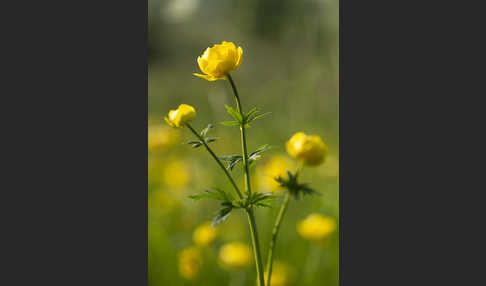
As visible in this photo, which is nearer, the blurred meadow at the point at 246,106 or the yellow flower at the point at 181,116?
the yellow flower at the point at 181,116

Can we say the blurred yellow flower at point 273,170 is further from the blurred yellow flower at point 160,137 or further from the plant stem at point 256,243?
the plant stem at point 256,243

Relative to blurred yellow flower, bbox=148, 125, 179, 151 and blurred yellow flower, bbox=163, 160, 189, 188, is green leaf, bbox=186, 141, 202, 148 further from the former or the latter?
blurred yellow flower, bbox=163, 160, 189, 188

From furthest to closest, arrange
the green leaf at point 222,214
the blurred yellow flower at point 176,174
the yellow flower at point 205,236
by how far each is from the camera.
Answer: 1. the blurred yellow flower at point 176,174
2. the yellow flower at point 205,236
3. the green leaf at point 222,214

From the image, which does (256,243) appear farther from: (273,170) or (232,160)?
(273,170)

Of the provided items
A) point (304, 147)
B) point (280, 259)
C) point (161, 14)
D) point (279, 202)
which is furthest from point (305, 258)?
point (161, 14)

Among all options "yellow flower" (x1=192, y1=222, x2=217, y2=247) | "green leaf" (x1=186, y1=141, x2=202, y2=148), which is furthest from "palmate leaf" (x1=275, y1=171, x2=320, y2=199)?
"yellow flower" (x1=192, y1=222, x2=217, y2=247)

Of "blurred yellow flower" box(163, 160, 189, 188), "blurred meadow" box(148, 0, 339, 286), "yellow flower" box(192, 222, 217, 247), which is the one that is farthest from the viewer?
"blurred yellow flower" box(163, 160, 189, 188)

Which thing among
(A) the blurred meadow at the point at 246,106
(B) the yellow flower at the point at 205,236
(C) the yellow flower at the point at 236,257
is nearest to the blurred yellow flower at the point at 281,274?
(A) the blurred meadow at the point at 246,106

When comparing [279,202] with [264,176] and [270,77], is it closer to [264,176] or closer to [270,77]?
[264,176]
